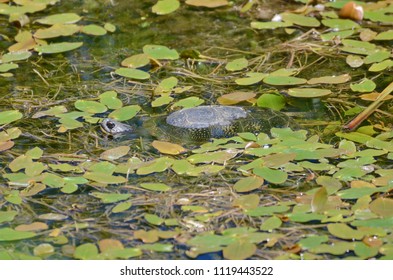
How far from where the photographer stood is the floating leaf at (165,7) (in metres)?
3.44

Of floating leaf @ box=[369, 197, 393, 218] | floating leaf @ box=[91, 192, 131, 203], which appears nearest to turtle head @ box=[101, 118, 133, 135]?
floating leaf @ box=[91, 192, 131, 203]

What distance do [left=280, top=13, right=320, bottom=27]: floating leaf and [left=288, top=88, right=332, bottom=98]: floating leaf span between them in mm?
671

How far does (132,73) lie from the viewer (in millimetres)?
2840

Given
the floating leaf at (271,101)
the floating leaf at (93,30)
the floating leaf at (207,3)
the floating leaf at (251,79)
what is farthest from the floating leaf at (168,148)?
the floating leaf at (207,3)

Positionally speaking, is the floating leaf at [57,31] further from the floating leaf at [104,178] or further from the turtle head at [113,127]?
the floating leaf at [104,178]

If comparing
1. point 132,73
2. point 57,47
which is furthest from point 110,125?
point 57,47

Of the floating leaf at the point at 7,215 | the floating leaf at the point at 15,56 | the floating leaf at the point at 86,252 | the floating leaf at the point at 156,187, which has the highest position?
the floating leaf at the point at 86,252

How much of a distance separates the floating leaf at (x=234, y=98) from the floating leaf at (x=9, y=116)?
0.70 metres

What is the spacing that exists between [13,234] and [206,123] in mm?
804

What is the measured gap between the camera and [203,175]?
2.15m

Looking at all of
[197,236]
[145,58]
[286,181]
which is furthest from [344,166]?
[145,58]

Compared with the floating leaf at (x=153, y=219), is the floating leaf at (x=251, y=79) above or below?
below
